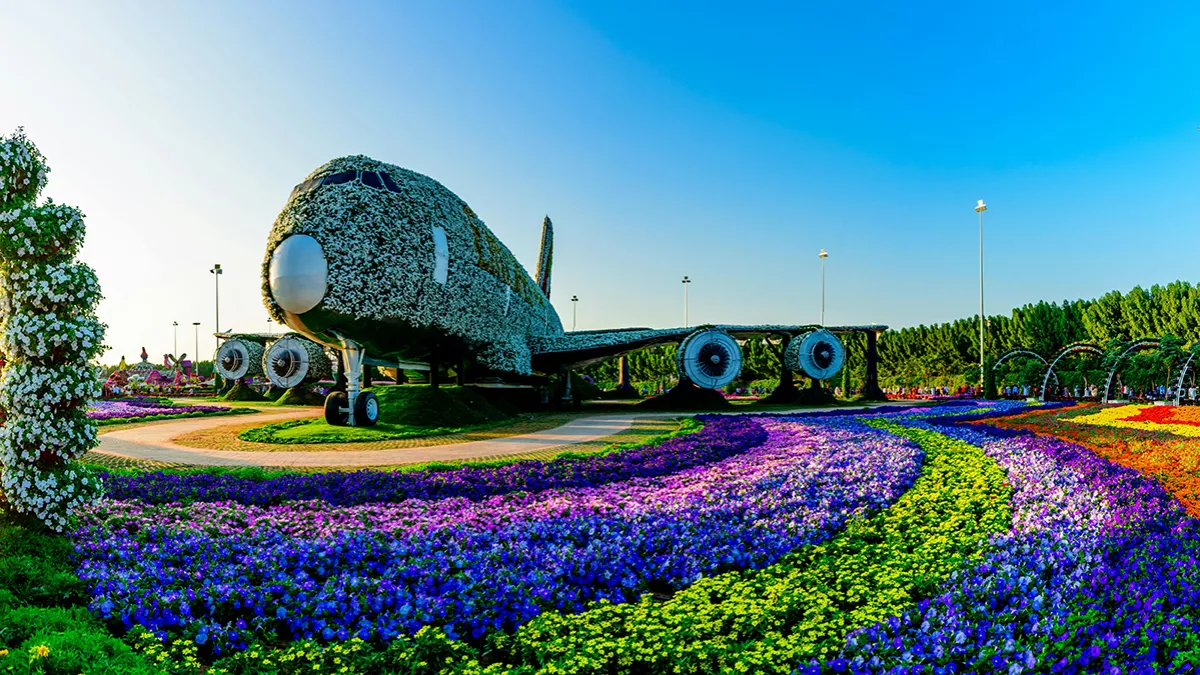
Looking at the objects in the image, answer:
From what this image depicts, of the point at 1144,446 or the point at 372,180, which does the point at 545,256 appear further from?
the point at 1144,446

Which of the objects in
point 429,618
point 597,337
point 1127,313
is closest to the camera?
point 429,618

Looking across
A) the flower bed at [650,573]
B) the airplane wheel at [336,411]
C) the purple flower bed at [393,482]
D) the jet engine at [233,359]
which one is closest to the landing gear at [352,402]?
the airplane wheel at [336,411]

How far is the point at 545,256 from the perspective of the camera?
141 ft

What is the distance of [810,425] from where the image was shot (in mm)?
18859

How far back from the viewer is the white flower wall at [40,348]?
6.32 meters

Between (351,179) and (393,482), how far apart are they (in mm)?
11675

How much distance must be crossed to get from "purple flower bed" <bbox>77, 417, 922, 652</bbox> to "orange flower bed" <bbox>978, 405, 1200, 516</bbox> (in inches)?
132

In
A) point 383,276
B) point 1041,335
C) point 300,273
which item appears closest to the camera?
point 300,273

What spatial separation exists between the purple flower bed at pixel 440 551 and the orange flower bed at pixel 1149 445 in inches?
132

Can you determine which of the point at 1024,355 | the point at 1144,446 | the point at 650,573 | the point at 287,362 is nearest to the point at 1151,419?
the point at 1144,446

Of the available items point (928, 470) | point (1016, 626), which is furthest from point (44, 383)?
point (928, 470)

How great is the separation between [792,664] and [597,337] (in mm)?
28848

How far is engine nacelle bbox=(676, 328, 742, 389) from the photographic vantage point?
30.2 meters

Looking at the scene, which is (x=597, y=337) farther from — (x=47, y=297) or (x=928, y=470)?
(x=47, y=297)
